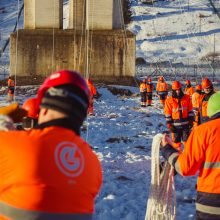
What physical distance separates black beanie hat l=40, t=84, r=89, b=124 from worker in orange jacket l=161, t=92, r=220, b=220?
5.83 feet

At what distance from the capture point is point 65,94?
2236 millimetres

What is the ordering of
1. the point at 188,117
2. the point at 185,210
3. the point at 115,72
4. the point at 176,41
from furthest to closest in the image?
the point at 176,41, the point at 115,72, the point at 188,117, the point at 185,210

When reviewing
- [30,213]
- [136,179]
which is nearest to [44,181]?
[30,213]

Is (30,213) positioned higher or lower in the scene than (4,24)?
lower

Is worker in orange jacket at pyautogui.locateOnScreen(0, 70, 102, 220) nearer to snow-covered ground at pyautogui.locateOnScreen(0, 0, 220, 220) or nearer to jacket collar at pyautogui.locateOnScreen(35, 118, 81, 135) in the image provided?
jacket collar at pyautogui.locateOnScreen(35, 118, 81, 135)

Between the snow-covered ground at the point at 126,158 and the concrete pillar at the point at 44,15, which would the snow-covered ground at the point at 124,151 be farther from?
the concrete pillar at the point at 44,15

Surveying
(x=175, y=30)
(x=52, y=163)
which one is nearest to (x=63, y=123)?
(x=52, y=163)

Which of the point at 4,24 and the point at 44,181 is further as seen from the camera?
the point at 4,24

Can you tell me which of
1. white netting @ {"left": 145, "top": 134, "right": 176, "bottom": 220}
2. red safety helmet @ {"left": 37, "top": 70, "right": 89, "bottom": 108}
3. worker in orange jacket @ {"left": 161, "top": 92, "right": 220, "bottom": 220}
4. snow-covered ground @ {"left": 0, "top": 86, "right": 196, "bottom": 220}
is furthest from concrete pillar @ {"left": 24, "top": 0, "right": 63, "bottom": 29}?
red safety helmet @ {"left": 37, "top": 70, "right": 89, "bottom": 108}

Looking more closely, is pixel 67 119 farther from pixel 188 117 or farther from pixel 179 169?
pixel 188 117

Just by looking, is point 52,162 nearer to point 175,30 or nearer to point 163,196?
point 163,196

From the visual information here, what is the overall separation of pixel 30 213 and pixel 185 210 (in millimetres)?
5100

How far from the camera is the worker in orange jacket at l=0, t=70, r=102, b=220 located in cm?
210

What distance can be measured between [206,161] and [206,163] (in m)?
0.02
